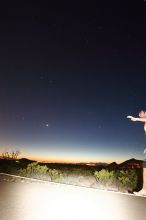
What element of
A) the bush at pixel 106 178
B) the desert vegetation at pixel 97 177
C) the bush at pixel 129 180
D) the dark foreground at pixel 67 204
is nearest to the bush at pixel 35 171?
the desert vegetation at pixel 97 177

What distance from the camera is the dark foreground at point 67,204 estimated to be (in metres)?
8.93

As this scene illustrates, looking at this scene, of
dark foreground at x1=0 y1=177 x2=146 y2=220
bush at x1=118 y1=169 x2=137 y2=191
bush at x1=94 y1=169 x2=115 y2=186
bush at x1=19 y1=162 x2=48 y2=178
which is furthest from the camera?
bush at x1=19 y1=162 x2=48 y2=178

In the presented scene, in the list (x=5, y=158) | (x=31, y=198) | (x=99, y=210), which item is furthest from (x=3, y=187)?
(x=5, y=158)

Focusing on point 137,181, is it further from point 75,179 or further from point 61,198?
point 61,198

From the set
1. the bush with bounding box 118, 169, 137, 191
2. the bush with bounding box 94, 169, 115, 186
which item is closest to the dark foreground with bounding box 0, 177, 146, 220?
the bush with bounding box 94, 169, 115, 186

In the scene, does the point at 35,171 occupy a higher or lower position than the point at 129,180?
higher

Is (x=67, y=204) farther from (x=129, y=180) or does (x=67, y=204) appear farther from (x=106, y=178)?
(x=106, y=178)

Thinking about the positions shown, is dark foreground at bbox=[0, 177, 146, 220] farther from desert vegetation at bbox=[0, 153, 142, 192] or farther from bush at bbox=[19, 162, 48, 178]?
bush at bbox=[19, 162, 48, 178]

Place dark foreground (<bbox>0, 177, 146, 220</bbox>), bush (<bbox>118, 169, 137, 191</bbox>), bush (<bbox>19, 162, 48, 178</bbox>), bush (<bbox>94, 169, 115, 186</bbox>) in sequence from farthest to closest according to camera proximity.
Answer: bush (<bbox>19, 162, 48, 178</bbox>), bush (<bbox>94, 169, 115, 186</bbox>), bush (<bbox>118, 169, 137, 191</bbox>), dark foreground (<bbox>0, 177, 146, 220</bbox>)

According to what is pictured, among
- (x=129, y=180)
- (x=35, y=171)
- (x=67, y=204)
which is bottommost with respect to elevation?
(x=67, y=204)

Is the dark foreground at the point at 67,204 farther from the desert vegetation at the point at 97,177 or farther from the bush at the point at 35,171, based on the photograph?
the bush at the point at 35,171

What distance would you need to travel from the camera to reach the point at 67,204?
A: 10688mm

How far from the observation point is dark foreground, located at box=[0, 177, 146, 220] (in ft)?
29.3

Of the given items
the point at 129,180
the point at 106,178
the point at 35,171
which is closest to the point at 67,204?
the point at 129,180
